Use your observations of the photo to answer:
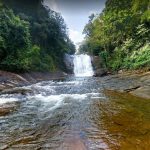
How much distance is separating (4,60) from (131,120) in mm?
14921

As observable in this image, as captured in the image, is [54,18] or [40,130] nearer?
[40,130]

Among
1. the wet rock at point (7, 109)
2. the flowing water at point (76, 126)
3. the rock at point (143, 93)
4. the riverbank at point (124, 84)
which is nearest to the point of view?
the flowing water at point (76, 126)

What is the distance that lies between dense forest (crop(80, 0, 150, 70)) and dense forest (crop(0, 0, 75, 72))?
6.29 m

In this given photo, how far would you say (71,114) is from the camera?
20.8 ft

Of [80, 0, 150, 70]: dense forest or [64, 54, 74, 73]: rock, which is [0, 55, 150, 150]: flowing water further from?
[64, 54, 74, 73]: rock

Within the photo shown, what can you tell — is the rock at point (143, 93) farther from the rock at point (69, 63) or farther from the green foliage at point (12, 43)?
the rock at point (69, 63)

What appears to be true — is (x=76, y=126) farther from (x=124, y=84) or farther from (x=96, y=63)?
(x=96, y=63)

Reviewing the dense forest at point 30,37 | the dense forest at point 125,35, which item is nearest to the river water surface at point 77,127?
the dense forest at point 30,37

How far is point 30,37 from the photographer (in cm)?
2773

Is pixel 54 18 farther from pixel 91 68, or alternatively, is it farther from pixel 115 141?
pixel 115 141

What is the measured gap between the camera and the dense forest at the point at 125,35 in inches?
887

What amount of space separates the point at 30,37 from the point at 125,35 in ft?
39.3

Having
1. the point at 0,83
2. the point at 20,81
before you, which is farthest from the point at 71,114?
the point at 20,81

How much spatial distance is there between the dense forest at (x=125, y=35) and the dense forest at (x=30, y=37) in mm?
6286
